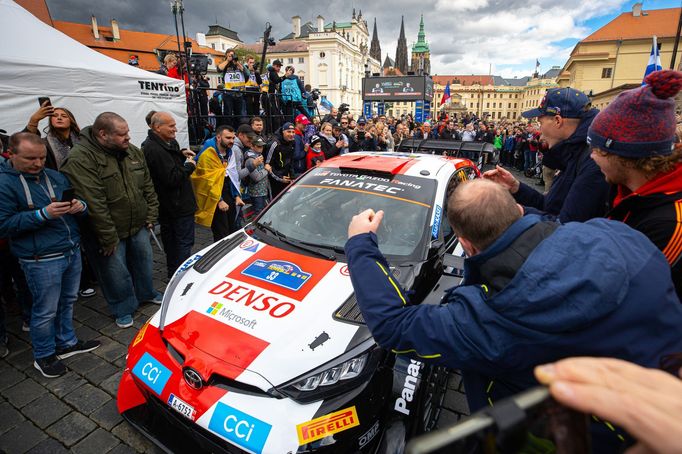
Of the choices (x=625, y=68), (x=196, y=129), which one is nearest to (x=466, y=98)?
(x=625, y=68)

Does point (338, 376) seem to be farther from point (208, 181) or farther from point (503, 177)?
point (208, 181)

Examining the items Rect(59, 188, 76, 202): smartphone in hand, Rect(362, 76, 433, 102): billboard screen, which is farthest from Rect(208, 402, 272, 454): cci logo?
Rect(362, 76, 433, 102): billboard screen

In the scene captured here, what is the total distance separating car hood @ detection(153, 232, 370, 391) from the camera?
5.80 feet

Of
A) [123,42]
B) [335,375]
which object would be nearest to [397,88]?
[335,375]

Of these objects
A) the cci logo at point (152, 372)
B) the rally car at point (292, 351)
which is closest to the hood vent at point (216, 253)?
the rally car at point (292, 351)

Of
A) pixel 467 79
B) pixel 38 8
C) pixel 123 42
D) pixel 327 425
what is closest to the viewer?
pixel 327 425

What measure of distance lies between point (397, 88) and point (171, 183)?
959 inches

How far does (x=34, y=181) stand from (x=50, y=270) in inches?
27.9

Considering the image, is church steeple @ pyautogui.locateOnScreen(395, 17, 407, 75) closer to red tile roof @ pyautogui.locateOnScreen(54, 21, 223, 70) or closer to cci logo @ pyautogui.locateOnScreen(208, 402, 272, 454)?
red tile roof @ pyautogui.locateOnScreen(54, 21, 223, 70)

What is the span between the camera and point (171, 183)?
3.78 m

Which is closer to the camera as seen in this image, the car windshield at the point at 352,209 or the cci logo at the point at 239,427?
the cci logo at the point at 239,427

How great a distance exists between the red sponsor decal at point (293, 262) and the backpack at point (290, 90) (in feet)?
27.1

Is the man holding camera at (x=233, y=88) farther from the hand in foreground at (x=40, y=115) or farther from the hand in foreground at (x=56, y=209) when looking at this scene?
the hand in foreground at (x=56, y=209)

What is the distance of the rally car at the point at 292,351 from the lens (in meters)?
1.65
